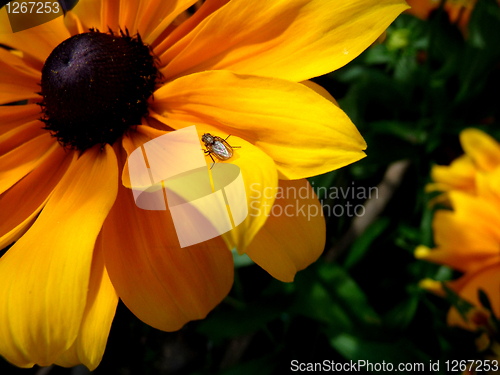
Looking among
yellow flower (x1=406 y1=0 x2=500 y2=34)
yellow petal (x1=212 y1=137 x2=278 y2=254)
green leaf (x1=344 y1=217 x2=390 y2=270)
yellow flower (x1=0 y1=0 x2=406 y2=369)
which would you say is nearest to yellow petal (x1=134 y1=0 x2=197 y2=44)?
yellow flower (x1=0 y1=0 x2=406 y2=369)

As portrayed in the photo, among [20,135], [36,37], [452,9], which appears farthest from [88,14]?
[452,9]

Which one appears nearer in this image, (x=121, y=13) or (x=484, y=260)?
(x=121, y=13)

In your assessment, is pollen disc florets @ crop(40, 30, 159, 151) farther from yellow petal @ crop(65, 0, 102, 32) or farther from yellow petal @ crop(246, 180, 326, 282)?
yellow petal @ crop(246, 180, 326, 282)

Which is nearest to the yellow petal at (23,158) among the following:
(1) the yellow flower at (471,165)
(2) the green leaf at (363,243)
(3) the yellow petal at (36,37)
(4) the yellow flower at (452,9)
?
(3) the yellow petal at (36,37)

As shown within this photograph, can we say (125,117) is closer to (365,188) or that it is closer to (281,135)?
(281,135)

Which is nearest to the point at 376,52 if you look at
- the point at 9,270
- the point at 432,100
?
the point at 432,100

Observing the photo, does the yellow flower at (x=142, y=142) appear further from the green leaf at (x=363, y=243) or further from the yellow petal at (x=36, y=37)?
the green leaf at (x=363, y=243)
